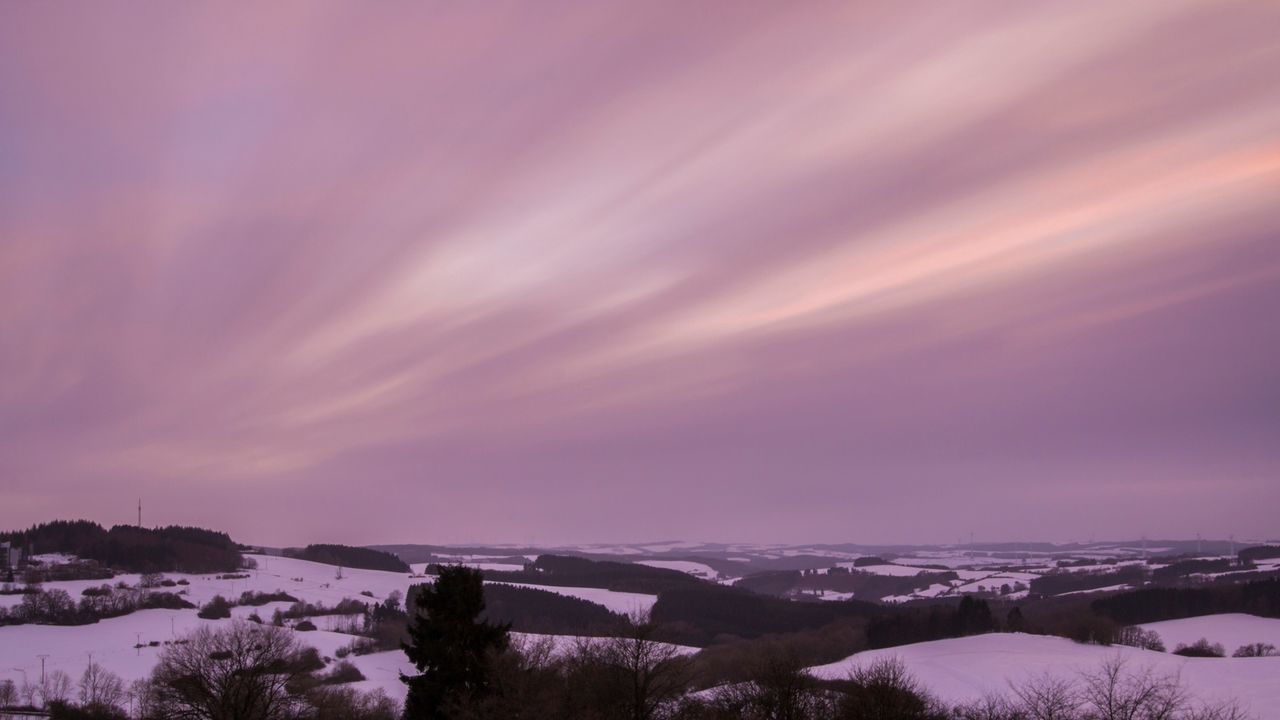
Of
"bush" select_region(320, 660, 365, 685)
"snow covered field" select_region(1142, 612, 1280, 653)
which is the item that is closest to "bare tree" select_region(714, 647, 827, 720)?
"bush" select_region(320, 660, 365, 685)

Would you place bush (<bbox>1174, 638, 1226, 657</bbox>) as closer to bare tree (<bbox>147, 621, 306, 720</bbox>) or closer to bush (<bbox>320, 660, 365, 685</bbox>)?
bush (<bbox>320, 660, 365, 685</bbox>)

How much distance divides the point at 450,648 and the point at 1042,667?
4078 inches

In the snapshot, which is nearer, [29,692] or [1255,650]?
[29,692]

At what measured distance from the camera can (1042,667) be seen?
13075 cm

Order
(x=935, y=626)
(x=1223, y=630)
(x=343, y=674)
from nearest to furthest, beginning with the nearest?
1. (x=343, y=674)
2. (x=1223, y=630)
3. (x=935, y=626)

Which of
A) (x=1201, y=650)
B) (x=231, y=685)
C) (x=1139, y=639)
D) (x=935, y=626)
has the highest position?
(x=231, y=685)

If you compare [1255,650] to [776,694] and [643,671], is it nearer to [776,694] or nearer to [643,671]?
[776,694]

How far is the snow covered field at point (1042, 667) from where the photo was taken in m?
105

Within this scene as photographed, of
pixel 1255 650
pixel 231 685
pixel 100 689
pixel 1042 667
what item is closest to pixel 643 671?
pixel 231 685

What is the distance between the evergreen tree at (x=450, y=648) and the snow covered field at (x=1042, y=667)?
7307 centimetres

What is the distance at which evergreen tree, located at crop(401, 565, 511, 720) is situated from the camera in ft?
168

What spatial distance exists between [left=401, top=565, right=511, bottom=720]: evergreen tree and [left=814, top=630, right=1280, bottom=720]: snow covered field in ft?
240

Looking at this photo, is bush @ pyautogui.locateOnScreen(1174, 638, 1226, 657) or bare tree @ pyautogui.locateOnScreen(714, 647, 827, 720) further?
bush @ pyautogui.locateOnScreen(1174, 638, 1226, 657)

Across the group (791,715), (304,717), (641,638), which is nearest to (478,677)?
(641,638)
